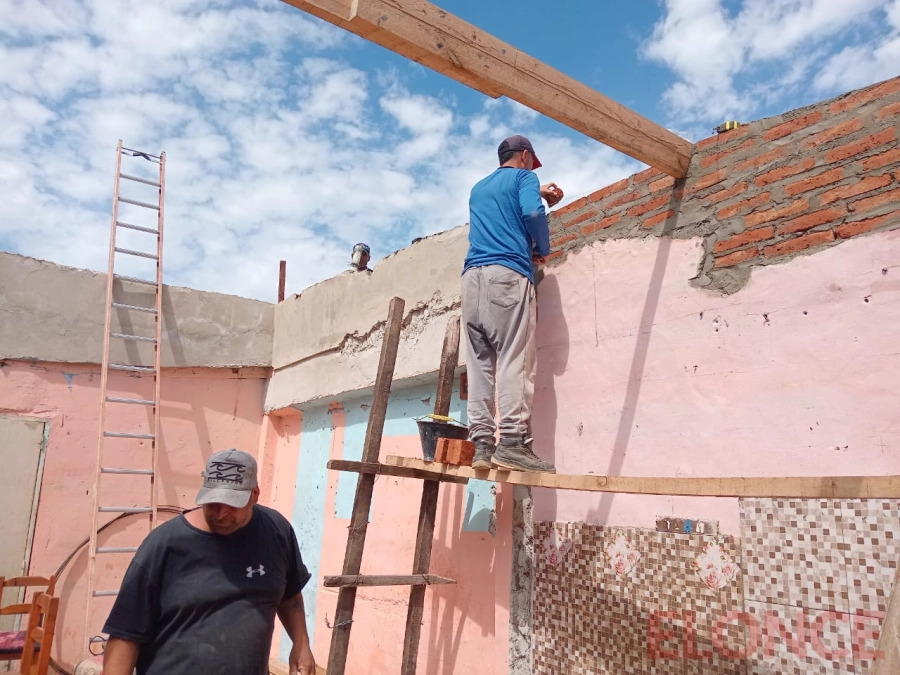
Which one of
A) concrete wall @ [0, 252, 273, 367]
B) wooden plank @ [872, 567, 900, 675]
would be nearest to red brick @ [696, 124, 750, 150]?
wooden plank @ [872, 567, 900, 675]

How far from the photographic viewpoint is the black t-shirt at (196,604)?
76.3 inches

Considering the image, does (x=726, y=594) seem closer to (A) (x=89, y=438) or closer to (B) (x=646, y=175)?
(B) (x=646, y=175)

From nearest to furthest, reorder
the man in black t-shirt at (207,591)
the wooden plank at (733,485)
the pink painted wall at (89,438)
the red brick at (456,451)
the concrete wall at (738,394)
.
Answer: the wooden plank at (733,485), the man in black t-shirt at (207,591), the concrete wall at (738,394), the red brick at (456,451), the pink painted wall at (89,438)

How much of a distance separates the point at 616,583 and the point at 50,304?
4928 millimetres

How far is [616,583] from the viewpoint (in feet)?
9.00

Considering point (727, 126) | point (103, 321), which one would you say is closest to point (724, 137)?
point (727, 126)

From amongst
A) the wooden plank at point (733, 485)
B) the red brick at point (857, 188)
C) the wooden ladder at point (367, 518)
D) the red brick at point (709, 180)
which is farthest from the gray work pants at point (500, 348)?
the red brick at point (857, 188)

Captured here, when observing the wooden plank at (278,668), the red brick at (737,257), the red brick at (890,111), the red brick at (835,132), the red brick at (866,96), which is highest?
the red brick at (866,96)

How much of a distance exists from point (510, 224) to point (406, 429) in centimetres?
180

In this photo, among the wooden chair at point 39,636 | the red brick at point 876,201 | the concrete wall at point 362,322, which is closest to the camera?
the red brick at point 876,201

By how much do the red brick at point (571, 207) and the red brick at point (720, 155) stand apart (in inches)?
25.1

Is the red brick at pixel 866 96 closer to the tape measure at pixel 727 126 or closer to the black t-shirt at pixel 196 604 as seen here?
the tape measure at pixel 727 126

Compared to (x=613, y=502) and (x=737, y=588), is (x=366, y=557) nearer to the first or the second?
(x=613, y=502)

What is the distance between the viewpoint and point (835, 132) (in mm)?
2527
